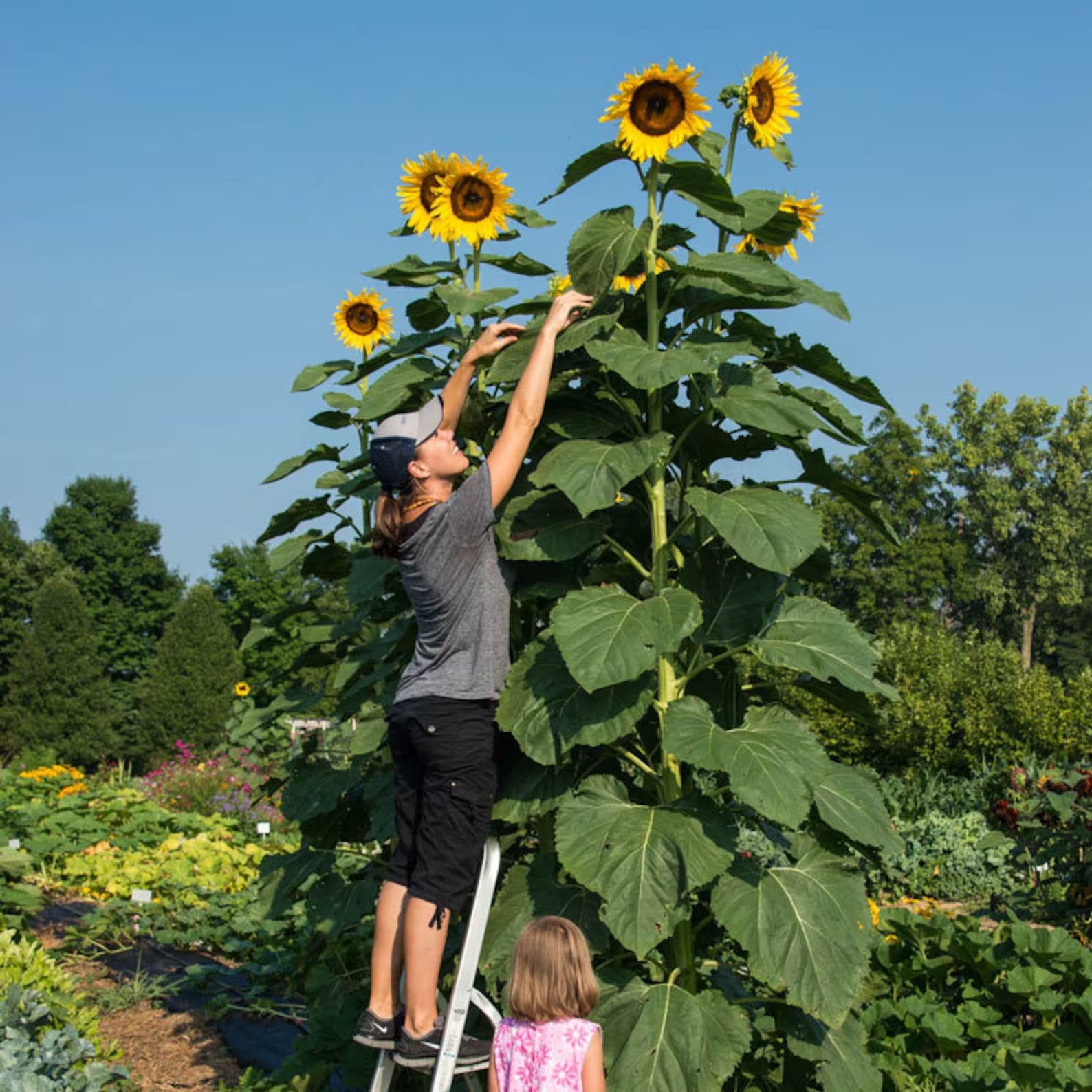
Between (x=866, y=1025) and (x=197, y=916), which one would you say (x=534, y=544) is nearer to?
(x=866, y=1025)

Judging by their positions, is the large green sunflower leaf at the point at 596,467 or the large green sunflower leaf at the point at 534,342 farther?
the large green sunflower leaf at the point at 534,342

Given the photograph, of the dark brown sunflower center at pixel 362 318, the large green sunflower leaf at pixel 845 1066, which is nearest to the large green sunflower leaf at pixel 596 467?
the large green sunflower leaf at pixel 845 1066

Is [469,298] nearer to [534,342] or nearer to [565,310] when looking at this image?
[534,342]

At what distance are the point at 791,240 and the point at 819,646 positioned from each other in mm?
1110

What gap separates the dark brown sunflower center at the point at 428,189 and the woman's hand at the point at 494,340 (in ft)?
2.16

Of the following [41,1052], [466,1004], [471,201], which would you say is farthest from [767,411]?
[41,1052]

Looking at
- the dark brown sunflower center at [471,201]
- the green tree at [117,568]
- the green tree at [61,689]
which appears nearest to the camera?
the dark brown sunflower center at [471,201]

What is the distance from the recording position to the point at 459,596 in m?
3.16

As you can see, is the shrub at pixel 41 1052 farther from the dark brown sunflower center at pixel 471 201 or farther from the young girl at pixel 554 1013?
the dark brown sunflower center at pixel 471 201

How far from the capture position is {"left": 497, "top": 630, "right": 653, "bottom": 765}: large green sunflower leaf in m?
2.87

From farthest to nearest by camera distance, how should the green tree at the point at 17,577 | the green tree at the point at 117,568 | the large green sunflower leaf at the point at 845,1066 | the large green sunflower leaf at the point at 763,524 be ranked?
the green tree at the point at 117,568
the green tree at the point at 17,577
the large green sunflower leaf at the point at 845,1066
the large green sunflower leaf at the point at 763,524

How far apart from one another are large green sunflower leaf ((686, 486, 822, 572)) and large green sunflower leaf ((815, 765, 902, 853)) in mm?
582

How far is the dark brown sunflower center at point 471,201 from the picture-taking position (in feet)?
12.2

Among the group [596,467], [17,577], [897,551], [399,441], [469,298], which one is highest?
[897,551]
